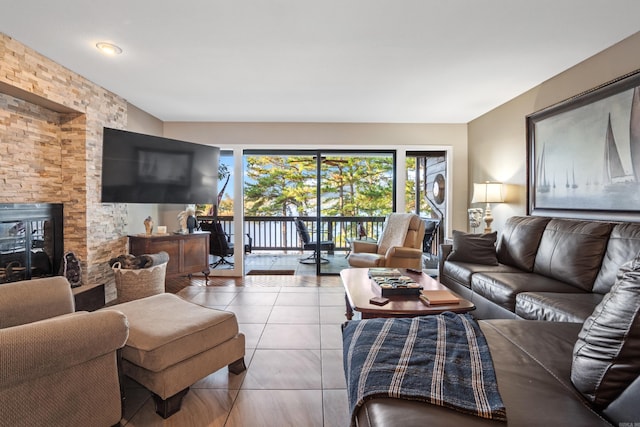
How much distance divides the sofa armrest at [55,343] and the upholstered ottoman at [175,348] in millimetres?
234

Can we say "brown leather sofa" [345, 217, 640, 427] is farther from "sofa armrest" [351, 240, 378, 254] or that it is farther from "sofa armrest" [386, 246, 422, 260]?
"sofa armrest" [351, 240, 378, 254]

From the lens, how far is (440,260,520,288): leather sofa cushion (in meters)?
2.90

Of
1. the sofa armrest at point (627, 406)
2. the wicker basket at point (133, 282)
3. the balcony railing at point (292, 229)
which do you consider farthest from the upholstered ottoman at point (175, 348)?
the balcony railing at point (292, 229)

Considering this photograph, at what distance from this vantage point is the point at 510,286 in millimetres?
2361

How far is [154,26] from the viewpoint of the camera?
2188 millimetres

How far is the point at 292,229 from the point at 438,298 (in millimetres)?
4992

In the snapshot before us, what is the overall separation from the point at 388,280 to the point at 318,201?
99.7 inches

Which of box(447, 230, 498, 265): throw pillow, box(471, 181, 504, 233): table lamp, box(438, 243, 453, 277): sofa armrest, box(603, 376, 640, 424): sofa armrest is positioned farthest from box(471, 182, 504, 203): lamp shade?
box(603, 376, 640, 424): sofa armrest

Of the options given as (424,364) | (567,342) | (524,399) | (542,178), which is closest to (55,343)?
(424,364)

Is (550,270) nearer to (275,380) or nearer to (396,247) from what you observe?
(396,247)

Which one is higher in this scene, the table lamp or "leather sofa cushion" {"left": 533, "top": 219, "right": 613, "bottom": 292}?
the table lamp

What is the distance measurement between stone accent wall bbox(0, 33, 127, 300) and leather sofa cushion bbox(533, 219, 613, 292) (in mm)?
4374

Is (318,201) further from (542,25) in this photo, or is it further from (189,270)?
(542,25)

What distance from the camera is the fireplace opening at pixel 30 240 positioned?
8.48 feet
